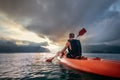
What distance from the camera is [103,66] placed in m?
12.5

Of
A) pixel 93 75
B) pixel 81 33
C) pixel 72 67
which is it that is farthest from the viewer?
pixel 81 33

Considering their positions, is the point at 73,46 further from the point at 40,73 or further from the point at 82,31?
the point at 40,73

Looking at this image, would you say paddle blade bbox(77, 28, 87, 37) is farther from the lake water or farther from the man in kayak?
the lake water

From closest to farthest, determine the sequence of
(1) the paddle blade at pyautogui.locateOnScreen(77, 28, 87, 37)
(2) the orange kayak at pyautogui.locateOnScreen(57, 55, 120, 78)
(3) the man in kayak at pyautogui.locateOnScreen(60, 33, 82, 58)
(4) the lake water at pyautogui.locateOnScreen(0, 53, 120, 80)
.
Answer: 1. (2) the orange kayak at pyautogui.locateOnScreen(57, 55, 120, 78)
2. (4) the lake water at pyautogui.locateOnScreen(0, 53, 120, 80)
3. (3) the man in kayak at pyautogui.locateOnScreen(60, 33, 82, 58)
4. (1) the paddle blade at pyautogui.locateOnScreen(77, 28, 87, 37)

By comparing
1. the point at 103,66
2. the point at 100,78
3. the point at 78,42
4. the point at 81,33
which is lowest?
the point at 100,78

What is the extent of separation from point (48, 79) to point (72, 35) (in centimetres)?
681

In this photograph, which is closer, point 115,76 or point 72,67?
point 115,76

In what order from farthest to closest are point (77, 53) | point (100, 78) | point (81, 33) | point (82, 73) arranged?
point (81, 33) → point (77, 53) → point (82, 73) → point (100, 78)

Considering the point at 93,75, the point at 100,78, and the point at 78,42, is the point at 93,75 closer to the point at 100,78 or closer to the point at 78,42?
the point at 100,78

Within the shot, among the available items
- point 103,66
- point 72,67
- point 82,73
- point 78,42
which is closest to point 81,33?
point 78,42

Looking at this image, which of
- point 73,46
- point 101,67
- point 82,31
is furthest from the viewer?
point 82,31

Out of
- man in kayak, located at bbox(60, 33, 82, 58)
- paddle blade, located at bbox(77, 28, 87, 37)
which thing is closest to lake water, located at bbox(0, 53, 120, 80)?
man in kayak, located at bbox(60, 33, 82, 58)

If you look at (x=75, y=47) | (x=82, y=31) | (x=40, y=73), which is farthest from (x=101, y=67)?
(x=82, y=31)

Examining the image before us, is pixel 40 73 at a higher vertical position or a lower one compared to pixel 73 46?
lower
